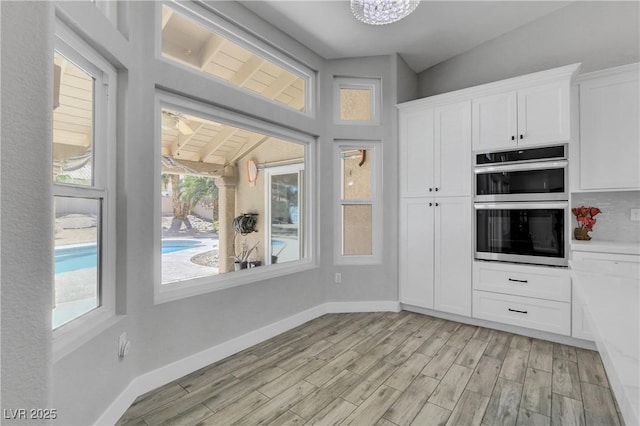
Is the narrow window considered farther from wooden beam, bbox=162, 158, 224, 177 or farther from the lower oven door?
wooden beam, bbox=162, 158, 224, 177

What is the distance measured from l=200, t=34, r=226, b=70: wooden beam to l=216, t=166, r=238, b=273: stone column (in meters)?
0.86

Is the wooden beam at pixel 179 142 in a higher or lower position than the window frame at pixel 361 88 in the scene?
lower

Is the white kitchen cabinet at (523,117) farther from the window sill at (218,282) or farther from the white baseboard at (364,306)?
the window sill at (218,282)

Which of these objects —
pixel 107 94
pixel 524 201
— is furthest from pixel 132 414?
pixel 524 201

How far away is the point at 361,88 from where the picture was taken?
11.9ft

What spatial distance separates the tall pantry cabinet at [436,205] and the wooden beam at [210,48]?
6.86ft

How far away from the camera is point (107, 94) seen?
1725 millimetres

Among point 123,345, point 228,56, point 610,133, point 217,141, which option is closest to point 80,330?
point 123,345

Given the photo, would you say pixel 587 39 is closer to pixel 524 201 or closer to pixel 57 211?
pixel 524 201

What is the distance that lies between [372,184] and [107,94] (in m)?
2.68

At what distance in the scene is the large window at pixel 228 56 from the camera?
220 centimetres

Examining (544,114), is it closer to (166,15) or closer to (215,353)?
(166,15)

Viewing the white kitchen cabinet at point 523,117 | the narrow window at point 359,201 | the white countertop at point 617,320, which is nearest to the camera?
the white countertop at point 617,320

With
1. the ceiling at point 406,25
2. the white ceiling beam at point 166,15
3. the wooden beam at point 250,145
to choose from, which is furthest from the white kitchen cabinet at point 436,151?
the white ceiling beam at point 166,15
